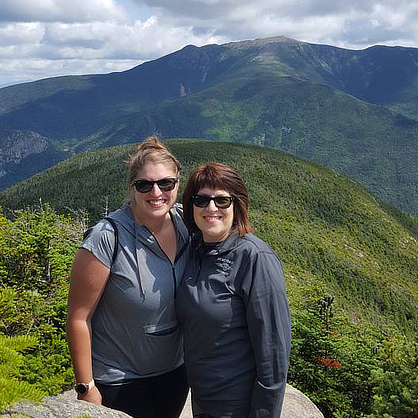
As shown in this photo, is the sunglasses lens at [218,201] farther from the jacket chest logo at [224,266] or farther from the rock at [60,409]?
the rock at [60,409]

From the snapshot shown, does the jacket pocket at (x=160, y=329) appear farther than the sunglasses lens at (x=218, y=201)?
Yes

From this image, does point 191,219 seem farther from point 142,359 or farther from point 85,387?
point 85,387

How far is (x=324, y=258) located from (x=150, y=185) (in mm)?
108467

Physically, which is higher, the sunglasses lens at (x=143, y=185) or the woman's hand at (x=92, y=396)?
the sunglasses lens at (x=143, y=185)

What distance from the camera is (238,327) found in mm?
3984

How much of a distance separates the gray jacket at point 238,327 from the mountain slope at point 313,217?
78.1 meters

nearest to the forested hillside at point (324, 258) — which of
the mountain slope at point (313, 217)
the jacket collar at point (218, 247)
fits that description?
the mountain slope at point (313, 217)

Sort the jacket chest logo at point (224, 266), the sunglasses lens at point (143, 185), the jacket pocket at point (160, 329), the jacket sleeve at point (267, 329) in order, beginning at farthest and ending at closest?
1. the sunglasses lens at point (143, 185)
2. the jacket pocket at point (160, 329)
3. the jacket chest logo at point (224, 266)
4. the jacket sleeve at point (267, 329)

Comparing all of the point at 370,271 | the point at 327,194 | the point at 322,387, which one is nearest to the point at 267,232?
the point at 370,271

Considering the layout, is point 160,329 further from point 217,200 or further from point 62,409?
point 217,200

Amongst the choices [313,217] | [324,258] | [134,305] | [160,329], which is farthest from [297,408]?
[313,217]

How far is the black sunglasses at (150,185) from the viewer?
175 inches

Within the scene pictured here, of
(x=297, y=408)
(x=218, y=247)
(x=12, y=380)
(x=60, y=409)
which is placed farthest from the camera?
(x=297, y=408)

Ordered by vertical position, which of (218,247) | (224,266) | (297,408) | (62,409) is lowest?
(297,408)
